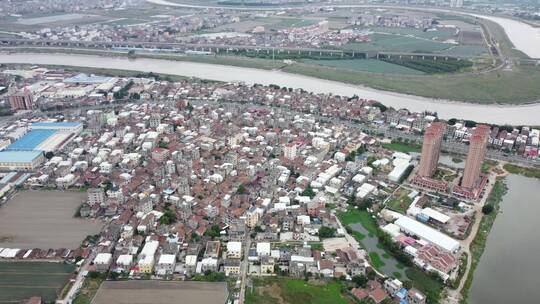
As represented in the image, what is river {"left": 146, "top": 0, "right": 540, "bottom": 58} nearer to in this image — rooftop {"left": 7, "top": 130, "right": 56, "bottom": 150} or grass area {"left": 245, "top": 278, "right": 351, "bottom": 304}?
grass area {"left": 245, "top": 278, "right": 351, "bottom": 304}

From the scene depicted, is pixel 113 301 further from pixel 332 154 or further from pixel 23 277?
pixel 332 154

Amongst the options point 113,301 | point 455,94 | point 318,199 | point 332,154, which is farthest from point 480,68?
point 113,301

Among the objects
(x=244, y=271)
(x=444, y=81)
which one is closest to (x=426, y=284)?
(x=244, y=271)

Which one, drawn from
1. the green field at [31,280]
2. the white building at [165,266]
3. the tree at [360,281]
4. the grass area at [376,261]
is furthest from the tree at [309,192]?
the green field at [31,280]

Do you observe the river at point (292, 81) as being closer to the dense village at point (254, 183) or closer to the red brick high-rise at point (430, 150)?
the dense village at point (254, 183)

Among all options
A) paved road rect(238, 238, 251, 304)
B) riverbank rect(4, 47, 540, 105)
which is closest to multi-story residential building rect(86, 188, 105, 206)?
paved road rect(238, 238, 251, 304)

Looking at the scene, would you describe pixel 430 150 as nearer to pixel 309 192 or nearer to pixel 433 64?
pixel 309 192

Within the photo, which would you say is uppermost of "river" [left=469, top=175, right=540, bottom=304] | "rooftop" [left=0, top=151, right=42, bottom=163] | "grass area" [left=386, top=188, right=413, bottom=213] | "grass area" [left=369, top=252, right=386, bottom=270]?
"rooftop" [left=0, top=151, right=42, bottom=163]
